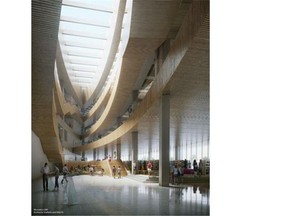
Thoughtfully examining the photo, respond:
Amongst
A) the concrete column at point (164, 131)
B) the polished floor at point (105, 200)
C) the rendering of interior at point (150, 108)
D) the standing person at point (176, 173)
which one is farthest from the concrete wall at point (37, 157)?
the concrete column at point (164, 131)

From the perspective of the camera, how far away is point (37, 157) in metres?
6.93

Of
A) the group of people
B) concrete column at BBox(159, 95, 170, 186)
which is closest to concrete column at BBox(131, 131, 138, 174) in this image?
concrete column at BBox(159, 95, 170, 186)

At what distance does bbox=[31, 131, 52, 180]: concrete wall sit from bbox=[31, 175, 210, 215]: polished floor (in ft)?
0.61

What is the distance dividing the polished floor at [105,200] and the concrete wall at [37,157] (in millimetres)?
186

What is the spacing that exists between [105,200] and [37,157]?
5.06 feet

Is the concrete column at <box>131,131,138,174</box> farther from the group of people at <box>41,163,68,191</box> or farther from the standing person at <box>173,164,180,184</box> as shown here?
the group of people at <box>41,163,68,191</box>

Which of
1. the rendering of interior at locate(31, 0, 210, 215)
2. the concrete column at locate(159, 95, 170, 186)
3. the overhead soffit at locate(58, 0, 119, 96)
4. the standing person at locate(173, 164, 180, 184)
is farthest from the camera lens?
the concrete column at locate(159, 95, 170, 186)

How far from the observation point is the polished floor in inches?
257

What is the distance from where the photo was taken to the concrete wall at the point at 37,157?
6.50 metres

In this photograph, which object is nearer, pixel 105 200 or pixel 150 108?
pixel 105 200

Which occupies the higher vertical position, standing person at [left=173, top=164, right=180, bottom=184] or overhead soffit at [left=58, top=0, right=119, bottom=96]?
overhead soffit at [left=58, top=0, right=119, bottom=96]

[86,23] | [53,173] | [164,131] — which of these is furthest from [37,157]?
[164,131]

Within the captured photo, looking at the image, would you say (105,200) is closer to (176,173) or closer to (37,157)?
(37,157)
